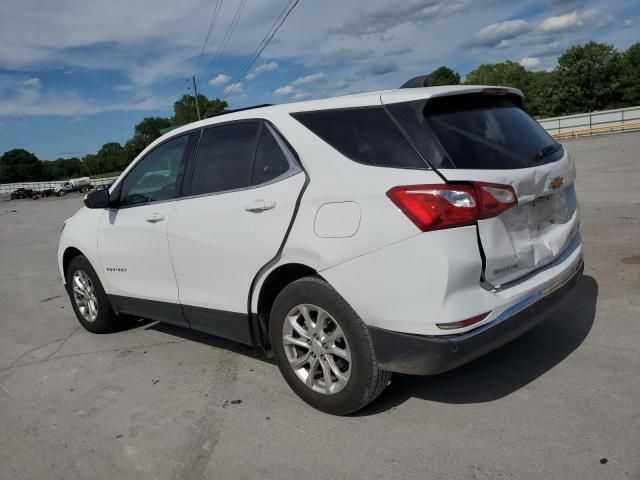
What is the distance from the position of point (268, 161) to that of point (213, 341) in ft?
6.74

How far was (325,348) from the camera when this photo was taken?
323 cm

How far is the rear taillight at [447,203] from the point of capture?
275 cm

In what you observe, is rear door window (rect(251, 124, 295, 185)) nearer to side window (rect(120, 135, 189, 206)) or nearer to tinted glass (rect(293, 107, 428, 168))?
tinted glass (rect(293, 107, 428, 168))

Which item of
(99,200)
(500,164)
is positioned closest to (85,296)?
(99,200)

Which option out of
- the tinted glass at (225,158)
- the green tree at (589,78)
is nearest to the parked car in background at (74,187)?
the green tree at (589,78)

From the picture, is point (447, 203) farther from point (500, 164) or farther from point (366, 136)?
point (366, 136)

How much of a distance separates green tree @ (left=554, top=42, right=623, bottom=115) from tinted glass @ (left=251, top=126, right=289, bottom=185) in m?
72.8

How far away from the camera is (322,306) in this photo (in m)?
3.11

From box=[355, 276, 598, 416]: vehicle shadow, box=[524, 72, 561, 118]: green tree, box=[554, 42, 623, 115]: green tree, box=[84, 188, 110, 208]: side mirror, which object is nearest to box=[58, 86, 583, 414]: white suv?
box=[355, 276, 598, 416]: vehicle shadow

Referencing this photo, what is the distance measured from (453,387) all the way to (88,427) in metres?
2.36

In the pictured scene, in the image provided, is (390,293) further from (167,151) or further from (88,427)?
(167,151)

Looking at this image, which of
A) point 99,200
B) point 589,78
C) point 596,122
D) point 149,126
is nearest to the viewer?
point 99,200

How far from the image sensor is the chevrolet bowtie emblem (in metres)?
3.26

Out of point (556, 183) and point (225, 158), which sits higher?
Result: point (225, 158)
